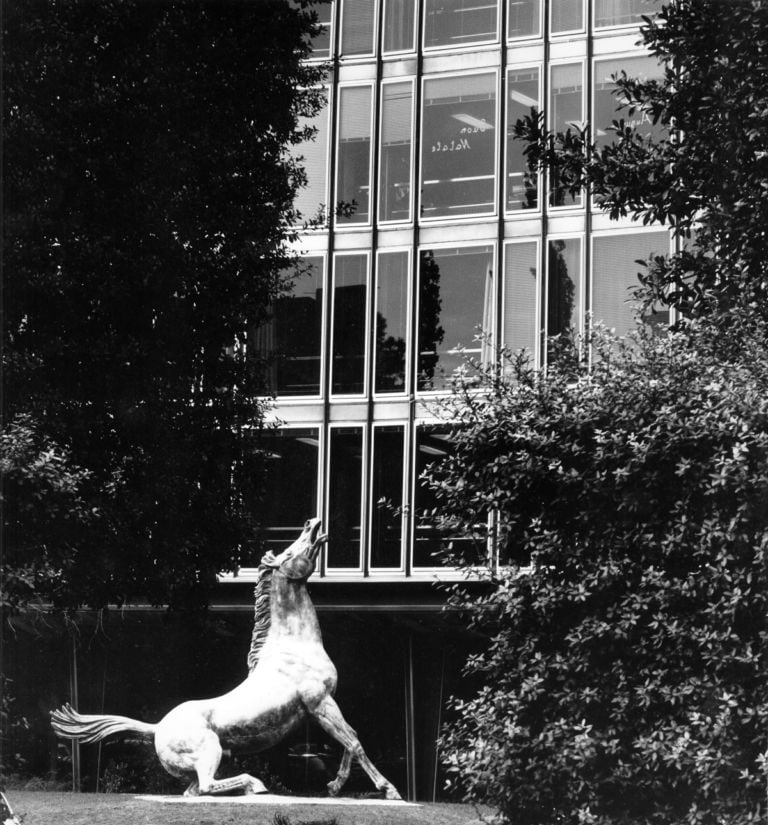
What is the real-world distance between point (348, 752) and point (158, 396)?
5.54 meters

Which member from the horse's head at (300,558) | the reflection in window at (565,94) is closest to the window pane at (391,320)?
the reflection in window at (565,94)

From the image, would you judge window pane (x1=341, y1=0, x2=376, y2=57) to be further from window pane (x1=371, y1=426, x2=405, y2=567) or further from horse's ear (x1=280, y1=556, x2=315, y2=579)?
horse's ear (x1=280, y1=556, x2=315, y2=579)

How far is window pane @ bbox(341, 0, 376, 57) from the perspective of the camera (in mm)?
25312

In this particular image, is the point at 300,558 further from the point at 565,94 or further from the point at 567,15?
the point at 567,15

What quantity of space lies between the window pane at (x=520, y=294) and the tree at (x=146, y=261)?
251 inches

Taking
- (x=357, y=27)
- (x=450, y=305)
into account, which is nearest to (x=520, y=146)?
(x=450, y=305)

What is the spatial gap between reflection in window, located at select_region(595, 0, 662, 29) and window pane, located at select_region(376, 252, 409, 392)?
4887 mm

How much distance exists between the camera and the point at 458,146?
81.0 ft

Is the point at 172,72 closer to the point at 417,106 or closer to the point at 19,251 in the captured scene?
the point at 19,251

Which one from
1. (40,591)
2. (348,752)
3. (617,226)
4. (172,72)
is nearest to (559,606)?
(348,752)

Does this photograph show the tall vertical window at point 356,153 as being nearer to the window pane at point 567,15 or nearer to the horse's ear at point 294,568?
the window pane at point 567,15

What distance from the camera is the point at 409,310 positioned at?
24.4 m

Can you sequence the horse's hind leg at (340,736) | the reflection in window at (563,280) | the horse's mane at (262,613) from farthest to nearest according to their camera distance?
the reflection in window at (563,280) < the horse's mane at (262,613) < the horse's hind leg at (340,736)

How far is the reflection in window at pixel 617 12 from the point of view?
23875mm
